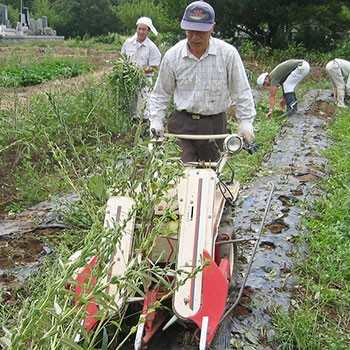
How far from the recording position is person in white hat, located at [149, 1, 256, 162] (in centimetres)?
420

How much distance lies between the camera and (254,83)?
15.1 metres

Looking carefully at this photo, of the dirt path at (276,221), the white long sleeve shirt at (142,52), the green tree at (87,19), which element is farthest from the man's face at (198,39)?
the green tree at (87,19)

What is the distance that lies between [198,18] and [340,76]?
804 cm

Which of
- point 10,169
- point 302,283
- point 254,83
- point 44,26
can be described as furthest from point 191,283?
point 44,26

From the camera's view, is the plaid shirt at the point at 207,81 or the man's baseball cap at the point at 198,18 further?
the plaid shirt at the point at 207,81

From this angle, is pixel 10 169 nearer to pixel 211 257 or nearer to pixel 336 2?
pixel 211 257

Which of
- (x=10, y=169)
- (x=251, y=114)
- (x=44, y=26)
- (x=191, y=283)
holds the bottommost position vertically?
(x=44, y=26)

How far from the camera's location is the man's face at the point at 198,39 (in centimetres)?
406

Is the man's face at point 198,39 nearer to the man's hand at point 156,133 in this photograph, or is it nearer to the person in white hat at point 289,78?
the man's hand at point 156,133

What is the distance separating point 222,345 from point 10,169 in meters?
3.88

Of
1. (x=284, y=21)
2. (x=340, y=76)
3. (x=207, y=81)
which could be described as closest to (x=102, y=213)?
(x=207, y=81)

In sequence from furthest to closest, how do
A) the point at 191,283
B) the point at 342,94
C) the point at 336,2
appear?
1. the point at 336,2
2. the point at 342,94
3. the point at 191,283

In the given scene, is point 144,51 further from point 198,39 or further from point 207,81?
point 198,39

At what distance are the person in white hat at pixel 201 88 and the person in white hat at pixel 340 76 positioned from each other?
7.47m
